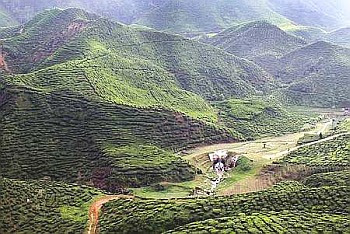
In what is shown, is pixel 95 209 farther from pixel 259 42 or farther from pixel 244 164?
pixel 259 42

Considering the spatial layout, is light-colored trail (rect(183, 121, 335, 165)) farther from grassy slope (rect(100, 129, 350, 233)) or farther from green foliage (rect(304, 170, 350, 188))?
grassy slope (rect(100, 129, 350, 233))

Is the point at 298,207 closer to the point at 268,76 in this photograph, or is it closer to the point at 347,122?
the point at 347,122

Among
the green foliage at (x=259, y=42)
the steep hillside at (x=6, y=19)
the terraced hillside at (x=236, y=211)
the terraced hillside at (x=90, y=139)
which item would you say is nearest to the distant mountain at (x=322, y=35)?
the green foliage at (x=259, y=42)

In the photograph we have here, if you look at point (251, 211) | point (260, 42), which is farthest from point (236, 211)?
point (260, 42)

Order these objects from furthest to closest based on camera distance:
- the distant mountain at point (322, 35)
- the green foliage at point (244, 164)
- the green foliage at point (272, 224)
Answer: the distant mountain at point (322, 35) → the green foliage at point (244, 164) → the green foliage at point (272, 224)

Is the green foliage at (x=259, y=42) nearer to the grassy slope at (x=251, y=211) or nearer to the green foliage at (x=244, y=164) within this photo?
the green foliage at (x=244, y=164)

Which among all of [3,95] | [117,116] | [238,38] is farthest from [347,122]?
[238,38]
